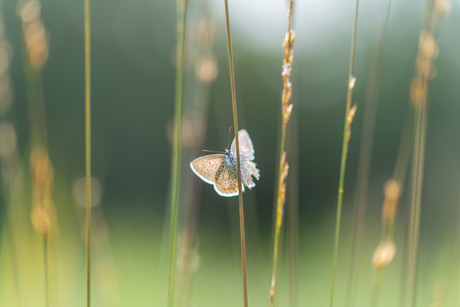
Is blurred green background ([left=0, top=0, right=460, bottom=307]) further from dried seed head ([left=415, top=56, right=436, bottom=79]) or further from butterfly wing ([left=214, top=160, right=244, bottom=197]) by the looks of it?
dried seed head ([left=415, top=56, right=436, bottom=79])

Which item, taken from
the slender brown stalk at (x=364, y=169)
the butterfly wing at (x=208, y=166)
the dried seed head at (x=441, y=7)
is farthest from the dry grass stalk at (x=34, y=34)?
the dried seed head at (x=441, y=7)

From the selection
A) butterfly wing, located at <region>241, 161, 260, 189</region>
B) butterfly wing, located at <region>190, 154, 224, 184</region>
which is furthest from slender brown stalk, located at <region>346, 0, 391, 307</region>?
butterfly wing, located at <region>190, 154, 224, 184</region>

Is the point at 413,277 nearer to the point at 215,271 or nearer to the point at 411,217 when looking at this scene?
the point at 411,217

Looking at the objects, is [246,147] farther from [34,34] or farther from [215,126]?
[215,126]

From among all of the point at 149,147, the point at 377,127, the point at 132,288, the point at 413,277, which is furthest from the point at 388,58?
the point at 413,277

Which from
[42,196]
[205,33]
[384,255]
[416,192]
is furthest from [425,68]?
[42,196]

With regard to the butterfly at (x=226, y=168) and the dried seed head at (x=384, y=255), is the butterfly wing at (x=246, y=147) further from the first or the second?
the dried seed head at (x=384, y=255)
